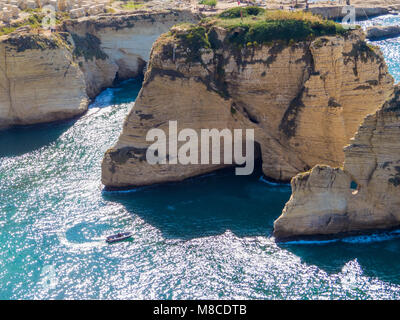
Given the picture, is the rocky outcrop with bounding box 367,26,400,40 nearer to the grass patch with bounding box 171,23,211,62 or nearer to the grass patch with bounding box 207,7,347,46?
the grass patch with bounding box 207,7,347,46

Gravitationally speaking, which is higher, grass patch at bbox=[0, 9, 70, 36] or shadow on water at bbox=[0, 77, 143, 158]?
grass patch at bbox=[0, 9, 70, 36]

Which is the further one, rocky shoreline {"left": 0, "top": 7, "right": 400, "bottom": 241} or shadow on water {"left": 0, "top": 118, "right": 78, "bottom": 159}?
shadow on water {"left": 0, "top": 118, "right": 78, "bottom": 159}

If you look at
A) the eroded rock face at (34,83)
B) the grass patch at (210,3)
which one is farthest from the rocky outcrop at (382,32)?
the eroded rock face at (34,83)

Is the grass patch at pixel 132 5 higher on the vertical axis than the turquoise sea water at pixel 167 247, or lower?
higher

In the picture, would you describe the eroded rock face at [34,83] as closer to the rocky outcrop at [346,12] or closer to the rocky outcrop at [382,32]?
the rocky outcrop at [382,32]

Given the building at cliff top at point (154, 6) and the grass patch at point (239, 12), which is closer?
the grass patch at point (239, 12)

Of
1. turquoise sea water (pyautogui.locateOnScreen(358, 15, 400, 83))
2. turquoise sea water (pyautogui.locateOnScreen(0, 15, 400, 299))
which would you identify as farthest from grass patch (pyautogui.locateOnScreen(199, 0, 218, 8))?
turquoise sea water (pyautogui.locateOnScreen(0, 15, 400, 299))

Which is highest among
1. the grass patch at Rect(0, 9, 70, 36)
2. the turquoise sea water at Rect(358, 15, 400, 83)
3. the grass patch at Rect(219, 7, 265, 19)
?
the grass patch at Rect(219, 7, 265, 19)

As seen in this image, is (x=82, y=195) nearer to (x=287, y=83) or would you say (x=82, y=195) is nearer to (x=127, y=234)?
(x=127, y=234)
